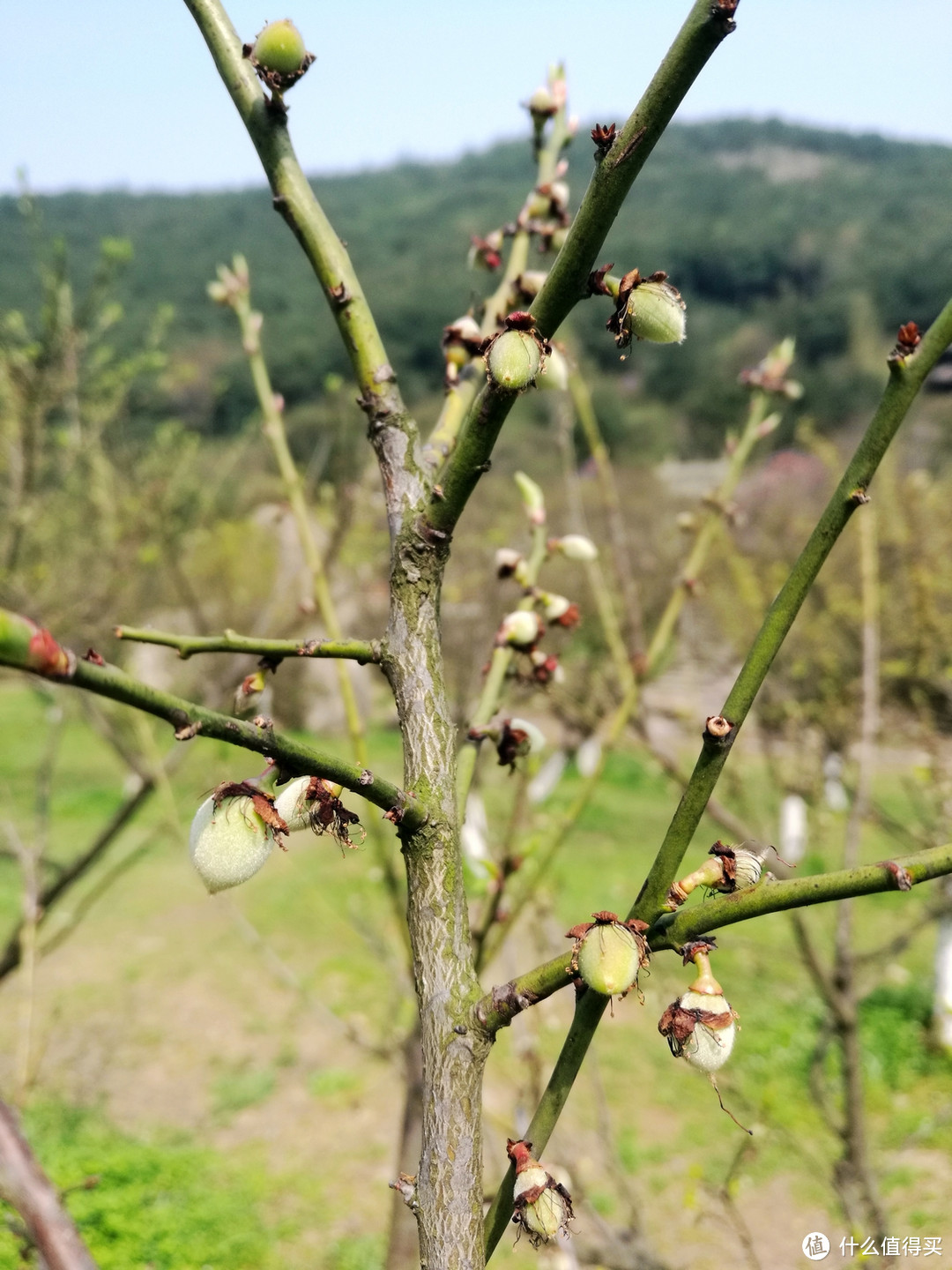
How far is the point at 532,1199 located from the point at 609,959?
228 mm

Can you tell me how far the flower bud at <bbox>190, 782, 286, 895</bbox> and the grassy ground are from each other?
1608 mm

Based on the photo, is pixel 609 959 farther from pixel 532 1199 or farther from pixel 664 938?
pixel 532 1199

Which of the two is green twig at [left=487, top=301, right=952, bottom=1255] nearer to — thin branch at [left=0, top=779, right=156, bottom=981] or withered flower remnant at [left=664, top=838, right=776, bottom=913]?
withered flower remnant at [left=664, top=838, right=776, bottom=913]

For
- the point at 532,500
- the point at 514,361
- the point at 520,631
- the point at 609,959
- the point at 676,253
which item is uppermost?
the point at 676,253

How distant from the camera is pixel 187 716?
60cm

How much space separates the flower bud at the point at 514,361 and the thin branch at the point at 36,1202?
54 centimetres

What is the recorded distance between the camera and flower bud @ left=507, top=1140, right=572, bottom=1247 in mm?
762

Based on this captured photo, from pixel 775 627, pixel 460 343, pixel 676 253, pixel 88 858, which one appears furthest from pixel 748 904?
pixel 676 253

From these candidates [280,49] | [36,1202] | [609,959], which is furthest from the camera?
[280,49]

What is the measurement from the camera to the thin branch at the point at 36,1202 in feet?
1.55

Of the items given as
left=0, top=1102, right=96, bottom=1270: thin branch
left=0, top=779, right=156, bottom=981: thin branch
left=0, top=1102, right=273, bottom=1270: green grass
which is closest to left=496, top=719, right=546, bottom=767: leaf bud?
left=0, top=1102, right=96, bottom=1270: thin branch

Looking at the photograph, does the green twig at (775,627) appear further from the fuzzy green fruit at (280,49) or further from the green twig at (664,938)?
the fuzzy green fruit at (280,49)

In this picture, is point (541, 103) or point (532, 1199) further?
point (541, 103)

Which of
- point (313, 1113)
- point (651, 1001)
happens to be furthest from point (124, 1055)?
point (651, 1001)
